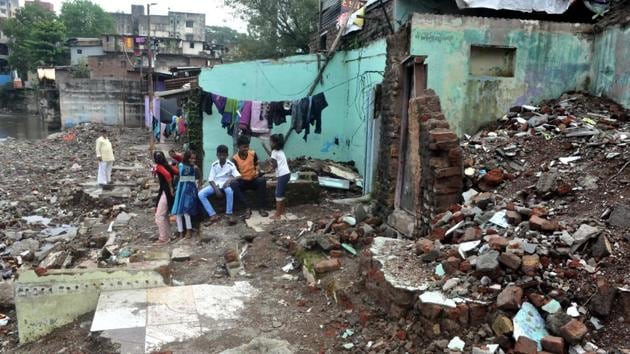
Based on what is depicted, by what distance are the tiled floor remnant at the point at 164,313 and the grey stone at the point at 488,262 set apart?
223cm

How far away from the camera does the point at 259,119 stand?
36.6 ft

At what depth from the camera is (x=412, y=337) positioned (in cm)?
374

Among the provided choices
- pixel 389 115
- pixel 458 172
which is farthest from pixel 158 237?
pixel 458 172

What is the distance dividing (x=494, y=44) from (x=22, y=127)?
116 ft

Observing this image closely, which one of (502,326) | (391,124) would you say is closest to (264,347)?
(502,326)

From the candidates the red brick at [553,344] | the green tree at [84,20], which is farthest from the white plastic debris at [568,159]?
the green tree at [84,20]

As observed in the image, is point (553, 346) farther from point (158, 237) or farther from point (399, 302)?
point (158, 237)

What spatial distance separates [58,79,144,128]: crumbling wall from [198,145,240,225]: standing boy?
24.5m

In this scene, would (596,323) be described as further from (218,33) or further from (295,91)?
(218,33)

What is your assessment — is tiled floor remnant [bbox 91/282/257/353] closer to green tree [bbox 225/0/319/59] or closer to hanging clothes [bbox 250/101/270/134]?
hanging clothes [bbox 250/101/270/134]

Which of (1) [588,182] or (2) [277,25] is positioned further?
(2) [277,25]

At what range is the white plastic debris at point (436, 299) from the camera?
11.6ft

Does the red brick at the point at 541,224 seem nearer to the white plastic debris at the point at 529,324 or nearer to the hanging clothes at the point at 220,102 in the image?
the white plastic debris at the point at 529,324

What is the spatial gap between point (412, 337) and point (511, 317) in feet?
2.48
